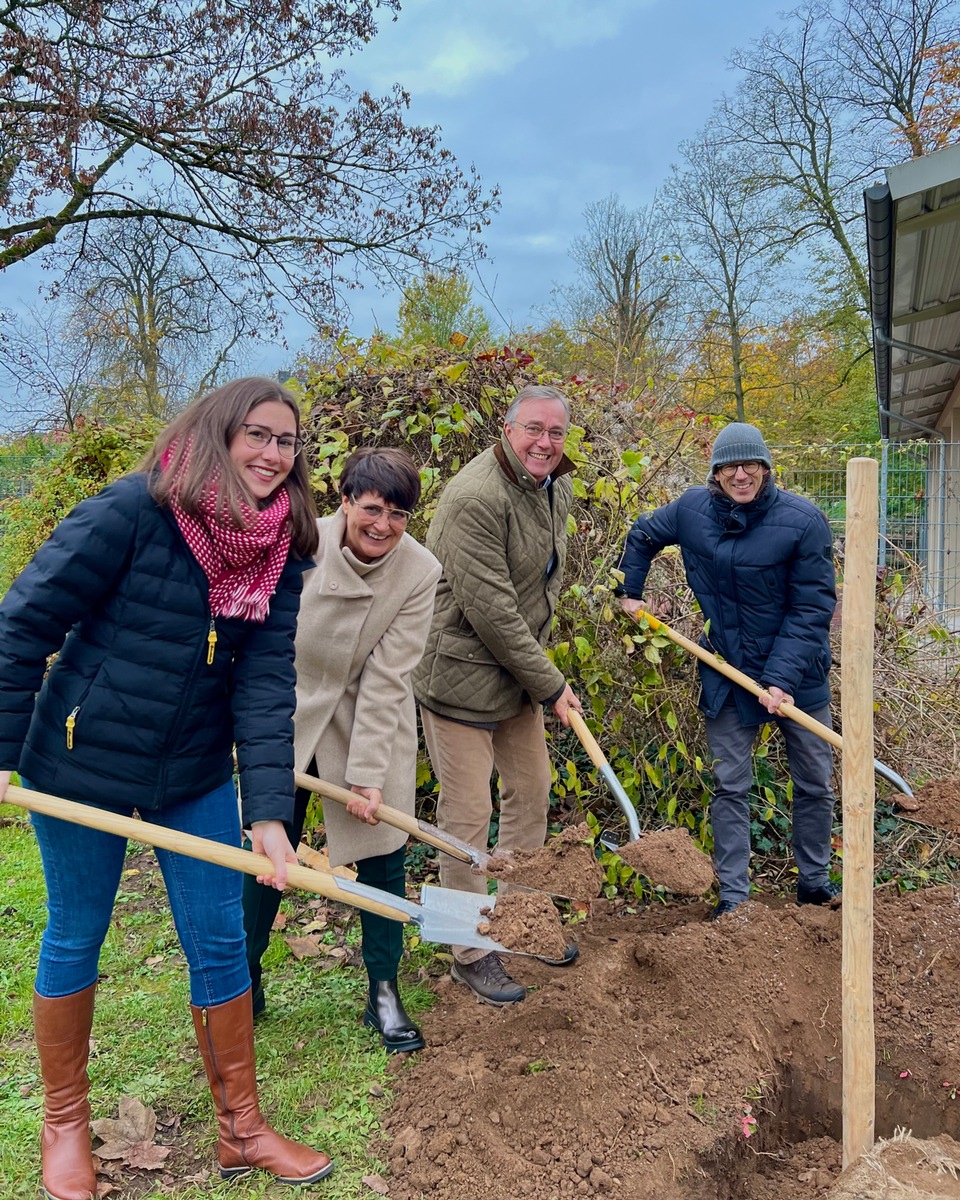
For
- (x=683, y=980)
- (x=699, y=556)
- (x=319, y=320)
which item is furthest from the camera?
(x=319, y=320)

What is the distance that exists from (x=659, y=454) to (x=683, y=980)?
107 inches

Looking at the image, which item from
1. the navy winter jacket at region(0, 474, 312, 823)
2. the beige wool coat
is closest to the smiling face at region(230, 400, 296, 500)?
the navy winter jacket at region(0, 474, 312, 823)

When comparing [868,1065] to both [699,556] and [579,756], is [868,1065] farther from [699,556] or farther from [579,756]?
[579,756]

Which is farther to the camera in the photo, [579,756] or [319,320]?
[319,320]

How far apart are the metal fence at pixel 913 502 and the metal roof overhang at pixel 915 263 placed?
3.49ft

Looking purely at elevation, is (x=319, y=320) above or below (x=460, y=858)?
above

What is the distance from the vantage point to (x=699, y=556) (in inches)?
146

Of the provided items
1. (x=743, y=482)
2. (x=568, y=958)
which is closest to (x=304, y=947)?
(x=568, y=958)

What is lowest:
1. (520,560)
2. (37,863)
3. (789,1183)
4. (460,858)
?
(789,1183)

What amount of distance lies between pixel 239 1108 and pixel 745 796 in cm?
233

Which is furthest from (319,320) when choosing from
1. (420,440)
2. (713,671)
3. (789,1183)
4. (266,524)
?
(789,1183)

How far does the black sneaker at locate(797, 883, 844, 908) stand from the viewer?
148 inches

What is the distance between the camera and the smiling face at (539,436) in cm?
309

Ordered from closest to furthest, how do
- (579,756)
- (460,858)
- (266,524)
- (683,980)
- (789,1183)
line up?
(266,524), (789,1183), (460,858), (683,980), (579,756)
